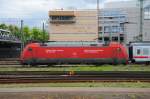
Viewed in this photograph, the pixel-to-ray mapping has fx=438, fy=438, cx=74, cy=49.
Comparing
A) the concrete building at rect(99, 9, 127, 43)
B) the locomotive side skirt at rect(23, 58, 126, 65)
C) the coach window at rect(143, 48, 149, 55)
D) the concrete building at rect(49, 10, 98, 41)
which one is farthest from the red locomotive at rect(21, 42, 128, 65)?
the concrete building at rect(49, 10, 98, 41)

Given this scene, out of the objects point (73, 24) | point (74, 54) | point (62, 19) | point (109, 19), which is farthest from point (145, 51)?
point (109, 19)

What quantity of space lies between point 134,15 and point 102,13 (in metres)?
16.0

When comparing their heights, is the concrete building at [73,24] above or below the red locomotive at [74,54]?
above

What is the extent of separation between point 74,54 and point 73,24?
10398cm

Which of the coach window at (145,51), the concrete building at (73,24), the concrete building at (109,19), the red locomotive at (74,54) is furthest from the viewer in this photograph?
the concrete building at (73,24)

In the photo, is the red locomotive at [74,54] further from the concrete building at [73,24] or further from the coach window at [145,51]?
the concrete building at [73,24]

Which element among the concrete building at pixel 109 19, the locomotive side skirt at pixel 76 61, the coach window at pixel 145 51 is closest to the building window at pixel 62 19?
the concrete building at pixel 109 19

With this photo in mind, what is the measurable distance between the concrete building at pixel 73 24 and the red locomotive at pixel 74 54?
97603mm

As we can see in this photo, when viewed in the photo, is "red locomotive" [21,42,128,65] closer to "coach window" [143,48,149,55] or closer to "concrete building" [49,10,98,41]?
"coach window" [143,48,149,55]

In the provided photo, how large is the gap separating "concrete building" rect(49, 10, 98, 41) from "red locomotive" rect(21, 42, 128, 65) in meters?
97.6

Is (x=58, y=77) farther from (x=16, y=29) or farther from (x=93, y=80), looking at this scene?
(x=16, y=29)

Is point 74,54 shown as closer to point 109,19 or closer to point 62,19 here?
point 62,19

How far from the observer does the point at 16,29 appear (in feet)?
484

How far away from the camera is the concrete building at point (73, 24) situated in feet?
504
